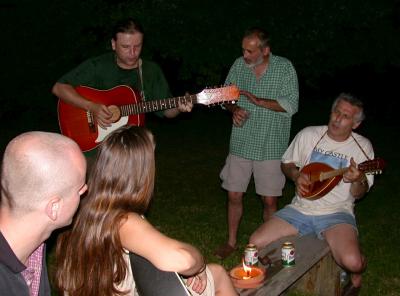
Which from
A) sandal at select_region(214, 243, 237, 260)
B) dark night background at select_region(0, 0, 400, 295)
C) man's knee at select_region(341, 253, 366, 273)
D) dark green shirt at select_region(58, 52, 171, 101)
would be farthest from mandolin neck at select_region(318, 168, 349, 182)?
dark night background at select_region(0, 0, 400, 295)

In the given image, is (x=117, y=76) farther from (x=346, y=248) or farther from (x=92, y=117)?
(x=346, y=248)

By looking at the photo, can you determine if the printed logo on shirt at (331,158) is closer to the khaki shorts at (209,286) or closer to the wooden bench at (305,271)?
the wooden bench at (305,271)

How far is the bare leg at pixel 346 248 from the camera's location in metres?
4.21

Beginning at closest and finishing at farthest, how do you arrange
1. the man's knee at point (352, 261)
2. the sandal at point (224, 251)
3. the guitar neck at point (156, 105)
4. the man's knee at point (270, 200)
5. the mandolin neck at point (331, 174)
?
the man's knee at point (352, 261), the mandolin neck at point (331, 174), the guitar neck at point (156, 105), the man's knee at point (270, 200), the sandal at point (224, 251)

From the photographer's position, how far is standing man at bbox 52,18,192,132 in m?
4.66

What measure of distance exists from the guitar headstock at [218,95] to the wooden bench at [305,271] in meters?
1.27

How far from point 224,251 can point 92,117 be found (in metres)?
1.76

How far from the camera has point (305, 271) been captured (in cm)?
401

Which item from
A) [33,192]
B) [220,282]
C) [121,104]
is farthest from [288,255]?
[33,192]

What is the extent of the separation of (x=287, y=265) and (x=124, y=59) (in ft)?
6.75

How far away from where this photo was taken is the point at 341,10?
12.9 meters

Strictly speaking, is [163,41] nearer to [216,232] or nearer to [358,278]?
[216,232]

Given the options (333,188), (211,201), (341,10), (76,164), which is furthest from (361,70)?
(76,164)

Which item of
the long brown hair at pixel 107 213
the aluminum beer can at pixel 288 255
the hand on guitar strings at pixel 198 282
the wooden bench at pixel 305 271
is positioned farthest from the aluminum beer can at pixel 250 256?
the long brown hair at pixel 107 213
